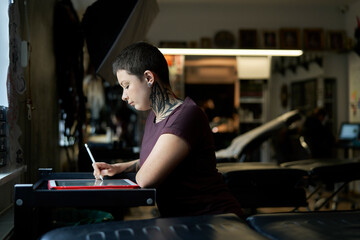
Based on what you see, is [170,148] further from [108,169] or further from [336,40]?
[336,40]

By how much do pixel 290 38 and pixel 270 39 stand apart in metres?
0.33

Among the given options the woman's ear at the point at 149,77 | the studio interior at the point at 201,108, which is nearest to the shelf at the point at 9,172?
the studio interior at the point at 201,108

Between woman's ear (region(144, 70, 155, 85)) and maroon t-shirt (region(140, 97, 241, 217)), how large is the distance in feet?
0.52

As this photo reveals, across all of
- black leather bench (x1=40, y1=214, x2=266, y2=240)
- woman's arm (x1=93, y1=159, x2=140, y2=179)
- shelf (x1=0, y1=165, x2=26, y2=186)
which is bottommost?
black leather bench (x1=40, y1=214, x2=266, y2=240)

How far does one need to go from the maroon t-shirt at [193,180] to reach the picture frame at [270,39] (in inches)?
217

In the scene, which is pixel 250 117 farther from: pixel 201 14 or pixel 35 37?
pixel 35 37

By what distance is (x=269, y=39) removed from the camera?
6980 millimetres

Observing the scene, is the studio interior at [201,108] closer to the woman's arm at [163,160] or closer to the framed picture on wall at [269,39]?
the framed picture on wall at [269,39]

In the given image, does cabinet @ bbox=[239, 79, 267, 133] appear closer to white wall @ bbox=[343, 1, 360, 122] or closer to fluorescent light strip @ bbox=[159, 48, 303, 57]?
white wall @ bbox=[343, 1, 360, 122]

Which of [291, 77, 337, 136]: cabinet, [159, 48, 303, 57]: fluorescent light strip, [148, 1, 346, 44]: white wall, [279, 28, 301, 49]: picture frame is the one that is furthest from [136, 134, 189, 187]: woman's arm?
[291, 77, 337, 136]: cabinet

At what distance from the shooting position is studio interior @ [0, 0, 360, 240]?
1.30m

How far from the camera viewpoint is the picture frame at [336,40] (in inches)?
282

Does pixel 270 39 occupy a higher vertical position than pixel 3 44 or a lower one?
higher

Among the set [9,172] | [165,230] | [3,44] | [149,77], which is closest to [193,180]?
[149,77]
